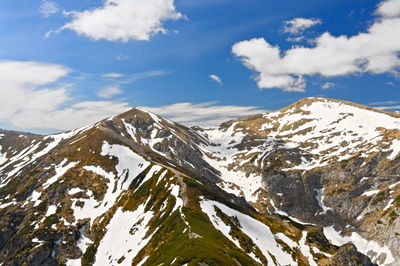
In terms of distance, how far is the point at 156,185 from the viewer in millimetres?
169500

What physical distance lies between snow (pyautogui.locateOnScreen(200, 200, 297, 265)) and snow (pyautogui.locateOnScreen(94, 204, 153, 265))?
26.0 meters

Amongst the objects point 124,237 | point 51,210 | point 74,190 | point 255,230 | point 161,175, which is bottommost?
point 255,230

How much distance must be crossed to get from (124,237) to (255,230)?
185 feet

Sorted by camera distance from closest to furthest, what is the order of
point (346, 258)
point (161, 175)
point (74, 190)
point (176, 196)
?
point (346, 258) < point (176, 196) < point (161, 175) < point (74, 190)

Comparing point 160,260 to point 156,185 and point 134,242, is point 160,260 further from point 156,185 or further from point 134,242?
point 156,185

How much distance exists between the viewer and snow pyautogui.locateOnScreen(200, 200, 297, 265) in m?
125

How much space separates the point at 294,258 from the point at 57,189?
139211mm

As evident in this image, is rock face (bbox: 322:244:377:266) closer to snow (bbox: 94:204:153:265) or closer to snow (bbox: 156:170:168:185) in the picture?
snow (bbox: 94:204:153:265)

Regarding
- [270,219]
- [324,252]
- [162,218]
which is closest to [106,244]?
[162,218]

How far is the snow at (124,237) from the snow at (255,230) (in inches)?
1025

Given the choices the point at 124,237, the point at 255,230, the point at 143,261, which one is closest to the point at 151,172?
the point at 124,237

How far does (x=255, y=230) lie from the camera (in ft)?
458

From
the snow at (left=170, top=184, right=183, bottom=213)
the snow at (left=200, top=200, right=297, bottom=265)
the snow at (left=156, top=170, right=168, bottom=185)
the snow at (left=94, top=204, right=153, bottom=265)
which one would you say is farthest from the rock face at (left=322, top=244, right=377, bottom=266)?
the snow at (left=156, top=170, right=168, bottom=185)

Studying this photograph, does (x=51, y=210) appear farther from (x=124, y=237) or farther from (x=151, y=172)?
(x=124, y=237)
